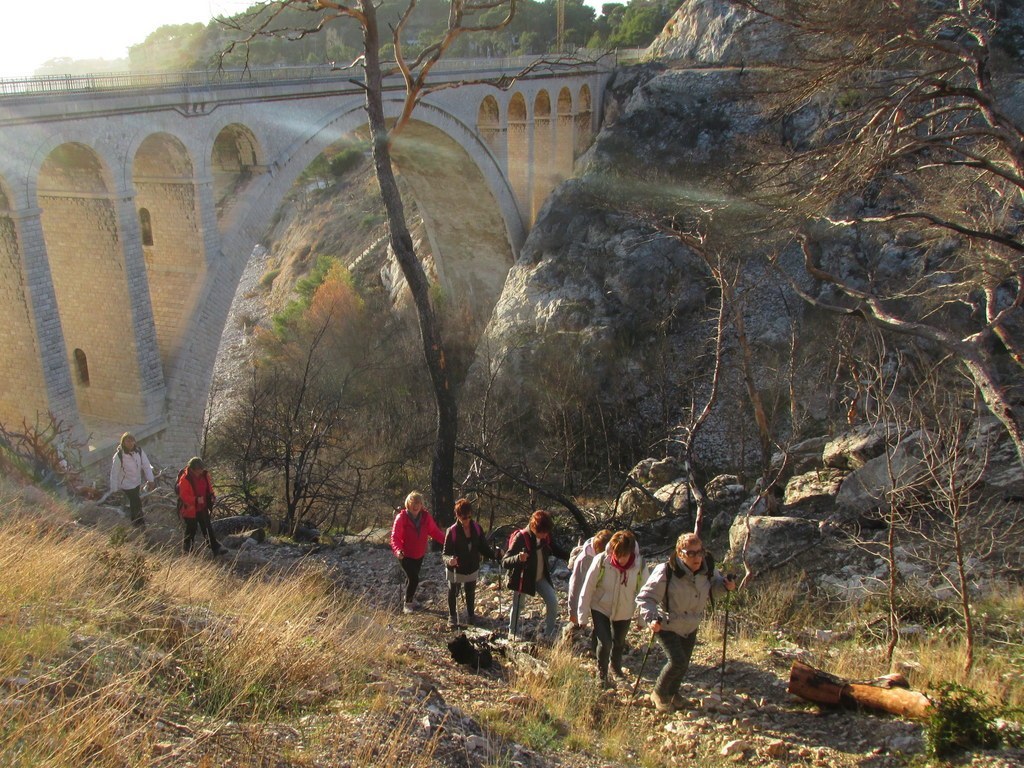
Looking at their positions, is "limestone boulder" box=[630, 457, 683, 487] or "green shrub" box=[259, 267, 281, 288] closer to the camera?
"limestone boulder" box=[630, 457, 683, 487]

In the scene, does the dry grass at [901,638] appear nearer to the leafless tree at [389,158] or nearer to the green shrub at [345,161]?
the leafless tree at [389,158]

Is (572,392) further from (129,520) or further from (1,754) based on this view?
(1,754)

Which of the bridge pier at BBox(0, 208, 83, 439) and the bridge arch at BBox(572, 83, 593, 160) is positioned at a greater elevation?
the bridge arch at BBox(572, 83, 593, 160)

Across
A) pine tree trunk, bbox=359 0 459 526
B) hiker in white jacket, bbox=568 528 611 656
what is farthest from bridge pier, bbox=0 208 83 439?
hiker in white jacket, bbox=568 528 611 656

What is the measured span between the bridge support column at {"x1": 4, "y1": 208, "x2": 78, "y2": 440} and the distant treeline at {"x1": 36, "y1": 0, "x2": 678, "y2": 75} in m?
19.3

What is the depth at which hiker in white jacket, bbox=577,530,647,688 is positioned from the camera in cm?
436

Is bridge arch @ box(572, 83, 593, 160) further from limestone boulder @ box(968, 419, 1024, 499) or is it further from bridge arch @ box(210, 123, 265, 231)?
limestone boulder @ box(968, 419, 1024, 499)

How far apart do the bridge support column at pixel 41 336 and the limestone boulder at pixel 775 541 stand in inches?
324

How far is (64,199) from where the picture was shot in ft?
35.3

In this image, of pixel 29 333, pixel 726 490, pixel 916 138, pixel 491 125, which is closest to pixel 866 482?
pixel 726 490

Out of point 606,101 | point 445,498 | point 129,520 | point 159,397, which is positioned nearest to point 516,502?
point 445,498

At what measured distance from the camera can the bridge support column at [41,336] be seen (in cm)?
931

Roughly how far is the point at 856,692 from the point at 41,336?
962cm

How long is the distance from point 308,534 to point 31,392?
448 cm
